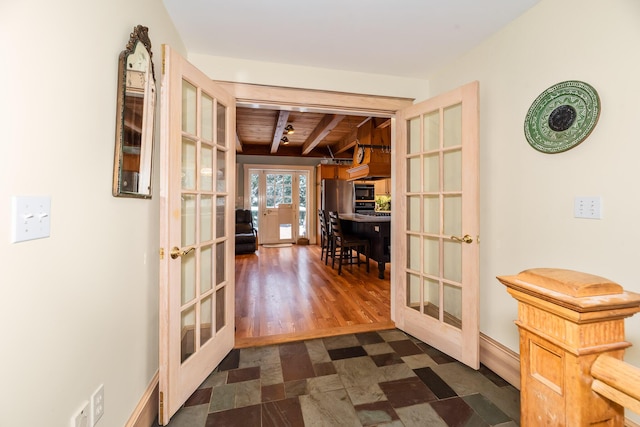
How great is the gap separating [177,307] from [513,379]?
2158 millimetres

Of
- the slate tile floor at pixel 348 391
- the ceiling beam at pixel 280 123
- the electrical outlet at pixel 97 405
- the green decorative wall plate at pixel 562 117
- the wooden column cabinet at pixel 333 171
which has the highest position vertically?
the ceiling beam at pixel 280 123

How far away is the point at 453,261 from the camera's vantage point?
89.2 inches

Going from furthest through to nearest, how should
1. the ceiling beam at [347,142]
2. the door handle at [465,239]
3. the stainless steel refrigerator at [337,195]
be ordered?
the stainless steel refrigerator at [337,195] < the ceiling beam at [347,142] < the door handle at [465,239]

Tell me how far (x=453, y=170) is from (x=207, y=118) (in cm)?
188

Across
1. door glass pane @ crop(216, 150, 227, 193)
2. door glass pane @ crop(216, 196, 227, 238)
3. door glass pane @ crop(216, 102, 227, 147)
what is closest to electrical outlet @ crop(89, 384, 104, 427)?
door glass pane @ crop(216, 196, 227, 238)

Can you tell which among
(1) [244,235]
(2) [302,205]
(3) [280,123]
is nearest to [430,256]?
(3) [280,123]

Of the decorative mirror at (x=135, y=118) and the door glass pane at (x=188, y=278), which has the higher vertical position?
the decorative mirror at (x=135, y=118)

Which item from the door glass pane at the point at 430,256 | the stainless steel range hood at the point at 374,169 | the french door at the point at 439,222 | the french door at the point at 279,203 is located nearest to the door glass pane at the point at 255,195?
the french door at the point at 279,203

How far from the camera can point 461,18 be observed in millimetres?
1823

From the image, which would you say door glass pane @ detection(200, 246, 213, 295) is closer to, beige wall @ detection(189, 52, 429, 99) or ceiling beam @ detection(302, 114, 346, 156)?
beige wall @ detection(189, 52, 429, 99)

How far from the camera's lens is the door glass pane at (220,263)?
2062 millimetres

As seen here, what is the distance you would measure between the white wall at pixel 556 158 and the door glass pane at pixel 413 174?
544 mm

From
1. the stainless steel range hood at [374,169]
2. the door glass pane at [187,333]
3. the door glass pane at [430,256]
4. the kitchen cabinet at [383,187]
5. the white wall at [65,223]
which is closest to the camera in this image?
the white wall at [65,223]

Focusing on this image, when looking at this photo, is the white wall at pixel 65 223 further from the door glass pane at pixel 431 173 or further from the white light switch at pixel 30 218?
the door glass pane at pixel 431 173
